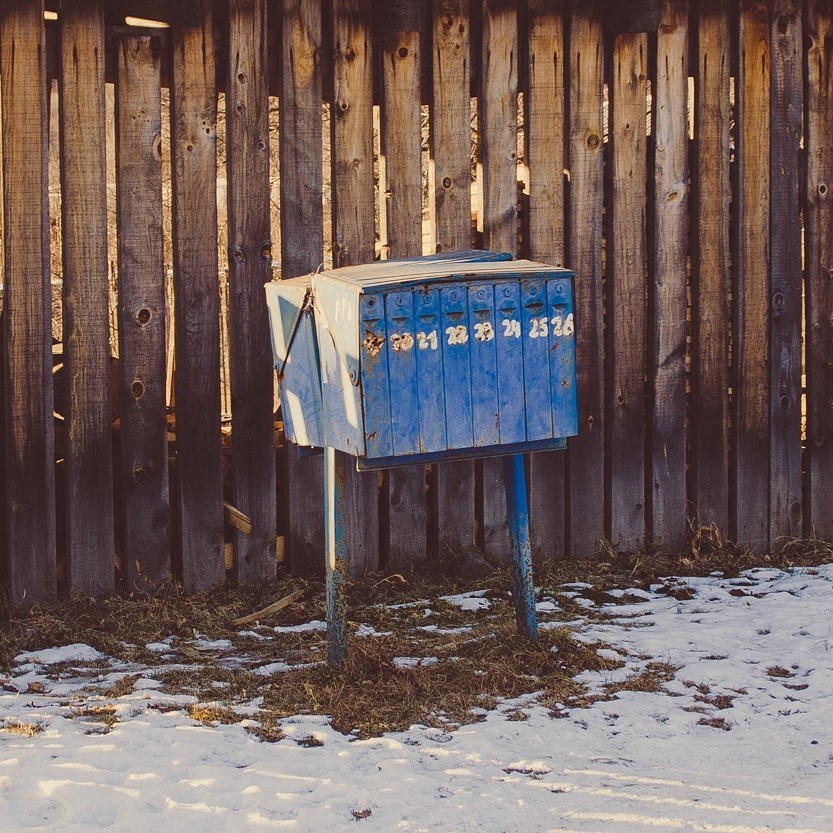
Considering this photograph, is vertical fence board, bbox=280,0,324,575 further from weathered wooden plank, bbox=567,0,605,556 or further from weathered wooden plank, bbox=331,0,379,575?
weathered wooden plank, bbox=567,0,605,556

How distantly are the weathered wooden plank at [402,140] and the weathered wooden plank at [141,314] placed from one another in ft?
3.43

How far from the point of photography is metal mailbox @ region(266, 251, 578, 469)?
3768 millimetres

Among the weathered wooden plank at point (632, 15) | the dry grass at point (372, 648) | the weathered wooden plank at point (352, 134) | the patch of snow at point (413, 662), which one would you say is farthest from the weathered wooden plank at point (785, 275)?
the patch of snow at point (413, 662)

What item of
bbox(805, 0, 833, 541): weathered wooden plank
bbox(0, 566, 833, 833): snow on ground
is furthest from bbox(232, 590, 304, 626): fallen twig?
bbox(805, 0, 833, 541): weathered wooden plank

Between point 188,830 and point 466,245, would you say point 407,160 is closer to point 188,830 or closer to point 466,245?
point 466,245

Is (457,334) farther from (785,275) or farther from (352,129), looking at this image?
(785,275)

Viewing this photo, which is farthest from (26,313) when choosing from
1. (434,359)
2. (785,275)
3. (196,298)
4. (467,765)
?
(785,275)

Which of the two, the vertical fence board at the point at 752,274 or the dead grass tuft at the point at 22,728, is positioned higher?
the vertical fence board at the point at 752,274

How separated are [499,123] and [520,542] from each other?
→ 2.16m

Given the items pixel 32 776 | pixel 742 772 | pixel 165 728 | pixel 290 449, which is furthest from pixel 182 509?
pixel 742 772

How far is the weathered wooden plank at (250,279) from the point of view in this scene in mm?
5078

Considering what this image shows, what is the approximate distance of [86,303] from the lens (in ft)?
16.2

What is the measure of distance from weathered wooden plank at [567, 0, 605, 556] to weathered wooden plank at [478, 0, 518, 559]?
292 millimetres

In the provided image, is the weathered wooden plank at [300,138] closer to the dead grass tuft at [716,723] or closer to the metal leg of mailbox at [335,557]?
the metal leg of mailbox at [335,557]
